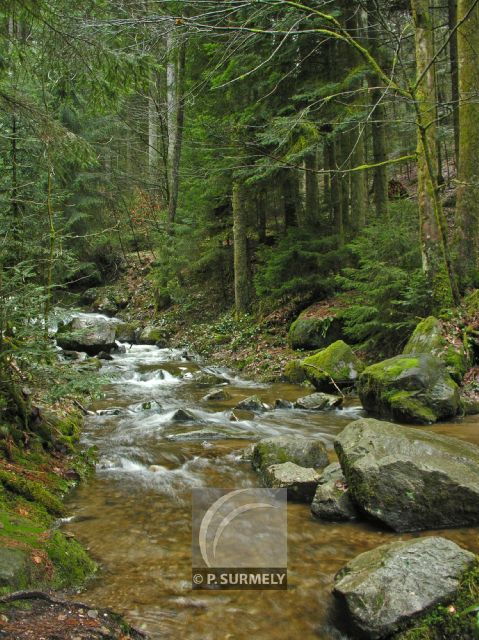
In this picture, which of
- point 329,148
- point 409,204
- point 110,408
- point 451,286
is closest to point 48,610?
point 110,408

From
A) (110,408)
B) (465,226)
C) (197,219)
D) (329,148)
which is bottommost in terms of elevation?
(110,408)

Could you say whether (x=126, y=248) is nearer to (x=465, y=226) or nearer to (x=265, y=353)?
(x=265, y=353)

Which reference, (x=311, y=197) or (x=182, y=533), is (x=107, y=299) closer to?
(x=311, y=197)

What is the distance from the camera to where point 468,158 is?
10430 mm

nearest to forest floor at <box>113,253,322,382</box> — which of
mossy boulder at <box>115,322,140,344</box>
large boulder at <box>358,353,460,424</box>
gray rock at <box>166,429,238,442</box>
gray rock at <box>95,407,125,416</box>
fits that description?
mossy boulder at <box>115,322,140,344</box>

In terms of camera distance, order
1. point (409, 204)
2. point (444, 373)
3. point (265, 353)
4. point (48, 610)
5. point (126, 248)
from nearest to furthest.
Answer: point (48, 610) < point (444, 373) < point (409, 204) < point (265, 353) < point (126, 248)

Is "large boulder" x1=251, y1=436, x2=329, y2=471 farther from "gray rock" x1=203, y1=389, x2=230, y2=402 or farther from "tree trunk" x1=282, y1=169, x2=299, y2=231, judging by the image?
"tree trunk" x1=282, y1=169, x2=299, y2=231

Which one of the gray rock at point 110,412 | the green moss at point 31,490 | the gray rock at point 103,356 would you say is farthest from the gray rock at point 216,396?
the green moss at point 31,490

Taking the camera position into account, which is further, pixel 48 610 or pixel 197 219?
pixel 197 219

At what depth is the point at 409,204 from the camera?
457 inches

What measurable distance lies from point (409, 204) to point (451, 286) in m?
3.13

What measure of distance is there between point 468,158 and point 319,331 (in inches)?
206

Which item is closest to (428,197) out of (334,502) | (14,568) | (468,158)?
(468,158)

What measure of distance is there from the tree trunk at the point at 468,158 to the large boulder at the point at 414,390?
3312 mm
